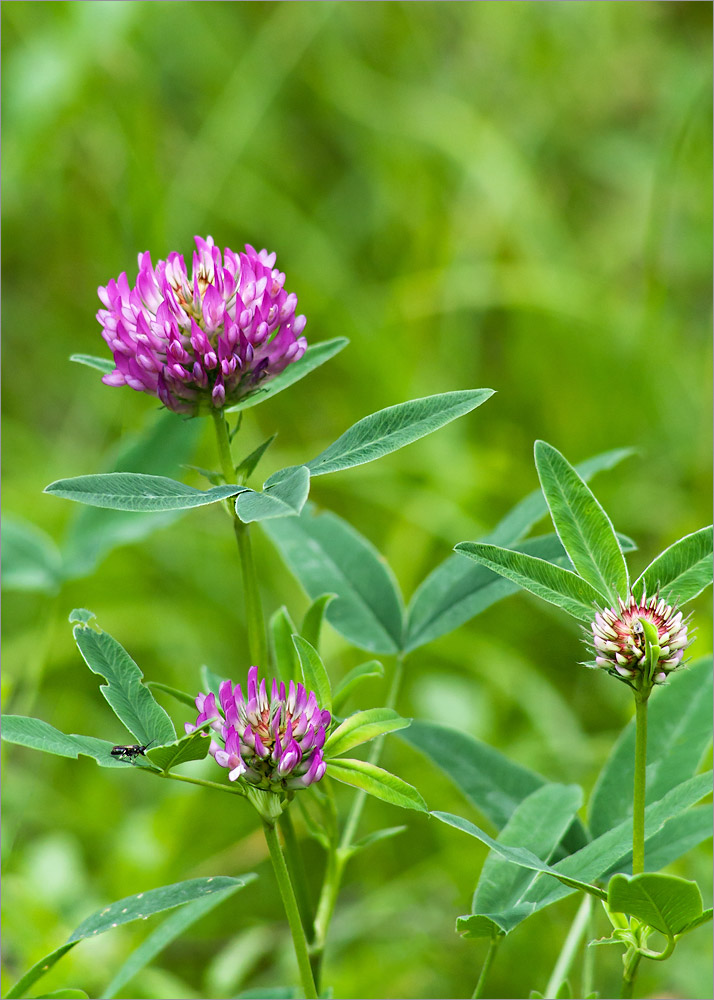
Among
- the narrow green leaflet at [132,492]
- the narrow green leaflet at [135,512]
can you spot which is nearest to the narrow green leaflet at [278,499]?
the narrow green leaflet at [132,492]

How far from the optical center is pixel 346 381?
1442mm

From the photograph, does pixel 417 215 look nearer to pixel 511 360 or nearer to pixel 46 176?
pixel 511 360

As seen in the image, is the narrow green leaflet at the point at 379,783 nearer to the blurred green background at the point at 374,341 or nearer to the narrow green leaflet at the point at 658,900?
the narrow green leaflet at the point at 658,900

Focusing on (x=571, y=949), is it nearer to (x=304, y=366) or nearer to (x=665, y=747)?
(x=665, y=747)

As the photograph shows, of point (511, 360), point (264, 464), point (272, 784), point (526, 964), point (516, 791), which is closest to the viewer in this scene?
point (272, 784)

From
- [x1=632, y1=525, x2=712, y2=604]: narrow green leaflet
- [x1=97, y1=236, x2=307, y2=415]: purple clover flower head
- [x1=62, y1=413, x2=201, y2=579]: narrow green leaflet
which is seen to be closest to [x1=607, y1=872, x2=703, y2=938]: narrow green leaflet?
[x1=632, y1=525, x2=712, y2=604]: narrow green leaflet

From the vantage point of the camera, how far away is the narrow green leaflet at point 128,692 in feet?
1.34

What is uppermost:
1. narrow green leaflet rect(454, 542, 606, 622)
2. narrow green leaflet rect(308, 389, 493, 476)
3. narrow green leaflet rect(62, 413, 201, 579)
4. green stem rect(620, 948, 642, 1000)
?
narrow green leaflet rect(62, 413, 201, 579)

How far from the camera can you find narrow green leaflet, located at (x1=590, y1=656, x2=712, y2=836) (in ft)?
Answer: 1.59

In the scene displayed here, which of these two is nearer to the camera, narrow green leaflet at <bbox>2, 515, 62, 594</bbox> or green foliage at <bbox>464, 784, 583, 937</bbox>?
green foliage at <bbox>464, 784, 583, 937</bbox>

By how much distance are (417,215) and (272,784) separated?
1380mm

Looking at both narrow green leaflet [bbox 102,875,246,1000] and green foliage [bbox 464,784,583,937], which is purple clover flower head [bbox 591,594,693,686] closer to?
green foliage [bbox 464,784,583,937]

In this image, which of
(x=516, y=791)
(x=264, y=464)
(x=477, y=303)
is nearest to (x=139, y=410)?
(x=264, y=464)

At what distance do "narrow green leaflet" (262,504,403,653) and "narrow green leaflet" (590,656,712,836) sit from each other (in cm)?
13
